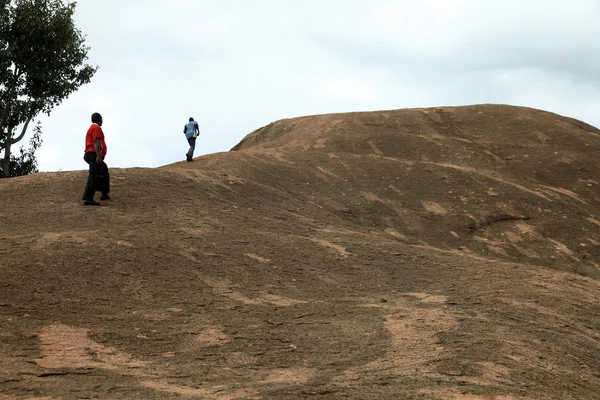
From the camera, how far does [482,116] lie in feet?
83.5

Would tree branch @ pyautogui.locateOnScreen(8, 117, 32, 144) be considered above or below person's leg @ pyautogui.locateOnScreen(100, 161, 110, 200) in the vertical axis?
above

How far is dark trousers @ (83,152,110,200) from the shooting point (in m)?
12.6

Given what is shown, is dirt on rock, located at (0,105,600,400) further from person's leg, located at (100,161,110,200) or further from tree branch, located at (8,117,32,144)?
tree branch, located at (8,117,32,144)

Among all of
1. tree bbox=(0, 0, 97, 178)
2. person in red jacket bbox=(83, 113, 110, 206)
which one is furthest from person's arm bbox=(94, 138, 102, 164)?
tree bbox=(0, 0, 97, 178)

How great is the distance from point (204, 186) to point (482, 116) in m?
13.5

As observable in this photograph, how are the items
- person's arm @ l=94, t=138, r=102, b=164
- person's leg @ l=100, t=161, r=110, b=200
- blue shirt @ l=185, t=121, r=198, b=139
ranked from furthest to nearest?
blue shirt @ l=185, t=121, r=198, b=139, person's leg @ l=100, t=161, r=110, b=200, person's arm @ l=94, t=138, r=102, b=164

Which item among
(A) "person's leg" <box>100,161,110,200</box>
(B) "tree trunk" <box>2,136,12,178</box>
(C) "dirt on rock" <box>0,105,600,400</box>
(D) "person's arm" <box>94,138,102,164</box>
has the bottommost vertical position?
(C) "dirt on rock" <box>0,105,600,400</box>

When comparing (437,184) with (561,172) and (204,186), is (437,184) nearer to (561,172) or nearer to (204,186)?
(561,172)

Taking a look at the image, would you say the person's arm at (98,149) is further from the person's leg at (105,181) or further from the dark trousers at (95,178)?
the person's leg at (105,181)

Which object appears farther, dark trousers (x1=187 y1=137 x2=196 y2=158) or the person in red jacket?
dark trousers (x1=187 y1=137 x2=196 y2=158)

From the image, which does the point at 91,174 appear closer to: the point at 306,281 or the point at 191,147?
the point at 306,281

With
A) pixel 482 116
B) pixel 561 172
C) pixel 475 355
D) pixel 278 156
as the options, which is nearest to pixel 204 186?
pixel 278 156

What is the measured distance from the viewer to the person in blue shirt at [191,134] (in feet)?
66.2

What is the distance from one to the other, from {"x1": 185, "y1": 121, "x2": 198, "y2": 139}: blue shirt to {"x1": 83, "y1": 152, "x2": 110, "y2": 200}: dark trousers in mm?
7057
